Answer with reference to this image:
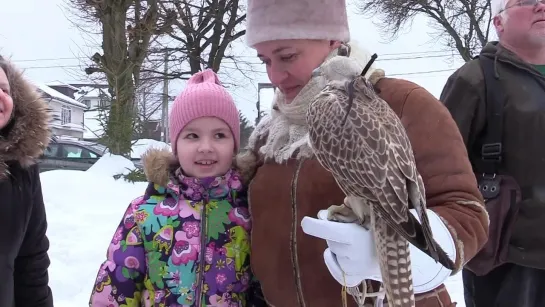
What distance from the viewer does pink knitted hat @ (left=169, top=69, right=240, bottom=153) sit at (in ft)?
7.06

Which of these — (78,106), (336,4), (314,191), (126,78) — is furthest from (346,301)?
(78,106)

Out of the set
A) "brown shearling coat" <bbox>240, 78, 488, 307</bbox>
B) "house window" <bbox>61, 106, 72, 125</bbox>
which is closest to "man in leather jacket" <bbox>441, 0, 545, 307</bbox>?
"brown shearling coat" <bbox>240, 78, 488, 307</bbox>

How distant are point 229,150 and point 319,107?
0.67m

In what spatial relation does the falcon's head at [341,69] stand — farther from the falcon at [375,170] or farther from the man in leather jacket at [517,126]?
the man in leather jacket at [517,126]

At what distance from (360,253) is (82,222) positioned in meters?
5.91

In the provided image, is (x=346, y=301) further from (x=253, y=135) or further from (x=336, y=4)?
(x=336, y=4)

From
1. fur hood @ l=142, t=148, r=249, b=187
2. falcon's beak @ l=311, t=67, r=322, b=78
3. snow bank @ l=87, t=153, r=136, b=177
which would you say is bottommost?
snow bank @ l=87, t=153, r=136, b=177

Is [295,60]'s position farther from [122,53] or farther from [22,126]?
Result: [122,53]

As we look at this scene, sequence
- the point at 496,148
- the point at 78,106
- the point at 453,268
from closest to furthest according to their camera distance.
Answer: the point at 453,268
the point at 496,148
the point at 78,106

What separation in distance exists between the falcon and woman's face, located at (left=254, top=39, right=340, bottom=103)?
0.84 ft

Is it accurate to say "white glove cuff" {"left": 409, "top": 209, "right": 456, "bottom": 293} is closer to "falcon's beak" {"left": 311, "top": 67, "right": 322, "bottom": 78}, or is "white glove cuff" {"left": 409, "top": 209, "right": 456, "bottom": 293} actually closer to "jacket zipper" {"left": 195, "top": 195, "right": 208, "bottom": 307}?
"falcon's beak" {"left": 311, "top": 67, "right": 322, "bottom": 78}

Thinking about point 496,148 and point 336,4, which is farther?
point 496,148

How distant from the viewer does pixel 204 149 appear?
2119 mm

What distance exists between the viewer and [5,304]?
197 cm
